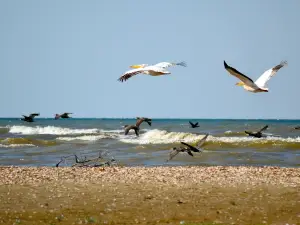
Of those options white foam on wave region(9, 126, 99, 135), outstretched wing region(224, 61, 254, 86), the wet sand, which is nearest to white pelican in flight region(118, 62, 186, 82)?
outstretched wing region(224, 61, 254, 86)

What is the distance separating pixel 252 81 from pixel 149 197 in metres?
4.14

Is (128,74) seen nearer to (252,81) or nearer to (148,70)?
(148,70)

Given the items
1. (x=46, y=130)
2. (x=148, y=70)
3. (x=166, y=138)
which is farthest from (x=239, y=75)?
(x=46, y=130)

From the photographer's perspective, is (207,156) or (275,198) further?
(207,156)

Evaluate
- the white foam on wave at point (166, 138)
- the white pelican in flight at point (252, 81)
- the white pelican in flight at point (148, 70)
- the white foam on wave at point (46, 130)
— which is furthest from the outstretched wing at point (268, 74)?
the white foam on wave at point (46, 130)

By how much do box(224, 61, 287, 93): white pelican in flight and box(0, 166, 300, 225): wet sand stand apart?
8.71ft

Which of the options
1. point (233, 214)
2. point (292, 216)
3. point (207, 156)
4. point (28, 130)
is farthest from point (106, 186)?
point (28, 130)

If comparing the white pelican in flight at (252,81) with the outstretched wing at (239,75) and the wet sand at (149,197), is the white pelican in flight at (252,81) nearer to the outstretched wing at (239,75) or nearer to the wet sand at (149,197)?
the outstretched wing at (239,75)

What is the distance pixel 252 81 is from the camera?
11.1m

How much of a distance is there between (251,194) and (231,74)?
4.33m

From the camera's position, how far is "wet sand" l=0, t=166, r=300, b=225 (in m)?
11.4

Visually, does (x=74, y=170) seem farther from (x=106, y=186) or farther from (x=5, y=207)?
(x=5, y=207)

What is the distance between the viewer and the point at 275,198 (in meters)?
13.7

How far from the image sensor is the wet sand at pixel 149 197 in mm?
11430
